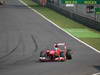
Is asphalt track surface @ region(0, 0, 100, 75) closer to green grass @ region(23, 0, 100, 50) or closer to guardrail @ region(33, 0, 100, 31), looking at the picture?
green grass @ region(23, 0, 100, 50)

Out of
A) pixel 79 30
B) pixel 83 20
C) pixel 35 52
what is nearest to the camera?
pixel 35 52

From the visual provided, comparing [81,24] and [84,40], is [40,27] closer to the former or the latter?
[81,24]

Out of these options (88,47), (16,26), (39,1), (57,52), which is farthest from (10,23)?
(39,1)

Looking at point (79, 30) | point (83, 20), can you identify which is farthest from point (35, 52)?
point (83, 20)

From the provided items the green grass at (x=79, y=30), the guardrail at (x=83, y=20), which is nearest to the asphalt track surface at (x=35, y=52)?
the green grass at (x=79, y=30)

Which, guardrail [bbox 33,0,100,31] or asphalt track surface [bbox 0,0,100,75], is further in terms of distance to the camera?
guardrail [bbox 33,0,100,31]

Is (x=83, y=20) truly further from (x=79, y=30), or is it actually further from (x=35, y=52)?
(x=35, y=52)

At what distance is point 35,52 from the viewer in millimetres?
30766

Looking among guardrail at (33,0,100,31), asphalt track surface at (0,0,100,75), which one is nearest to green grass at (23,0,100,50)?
guardrail at (33,0,100,31)

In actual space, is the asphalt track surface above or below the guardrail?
above

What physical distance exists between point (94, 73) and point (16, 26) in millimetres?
29966

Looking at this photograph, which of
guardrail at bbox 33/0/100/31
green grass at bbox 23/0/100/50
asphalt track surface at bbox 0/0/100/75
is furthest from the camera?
guardrail at bbox 33/0/100/31

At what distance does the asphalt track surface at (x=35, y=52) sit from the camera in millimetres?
23014

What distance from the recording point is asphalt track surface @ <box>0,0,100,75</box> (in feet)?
75.5
